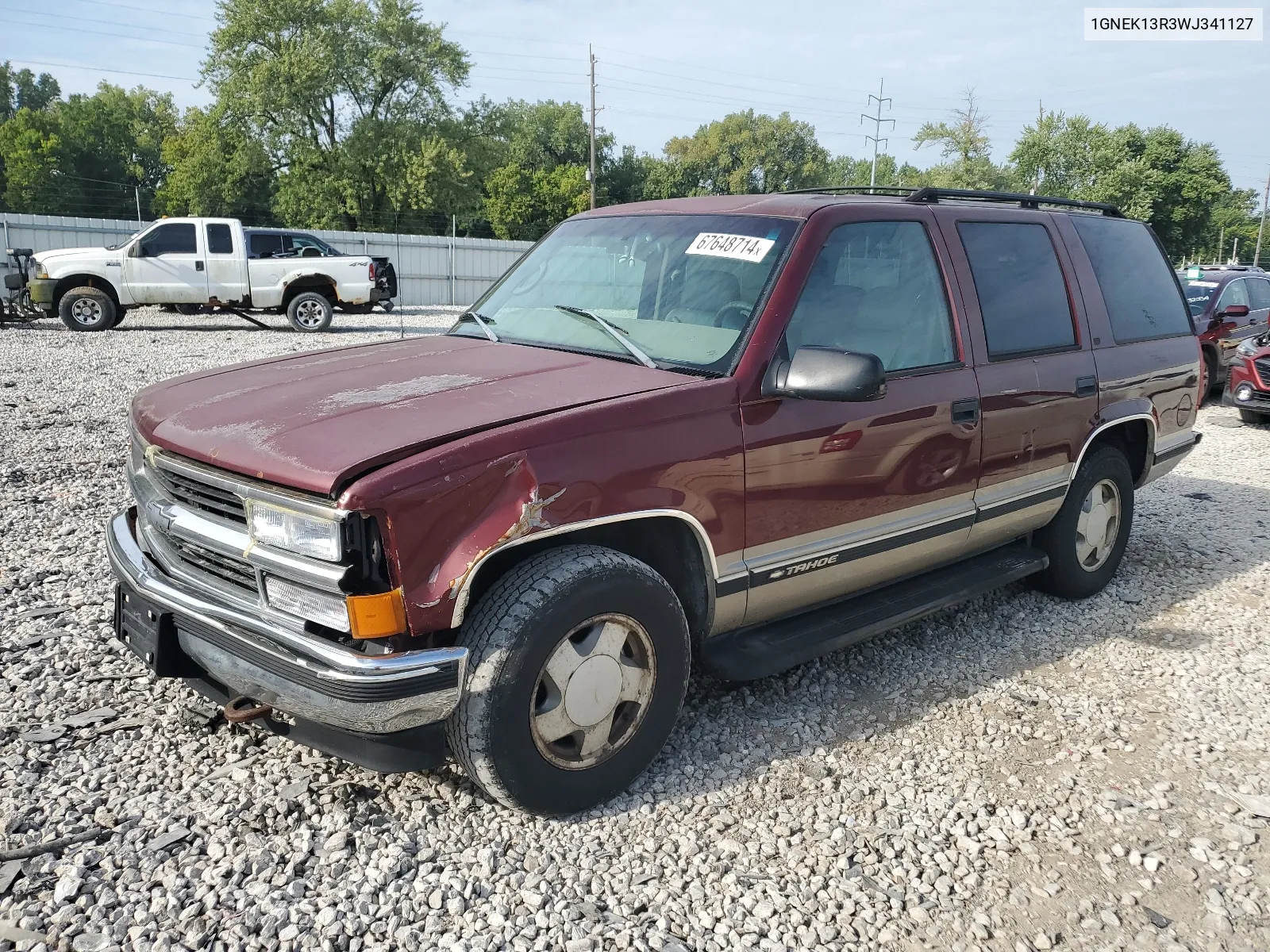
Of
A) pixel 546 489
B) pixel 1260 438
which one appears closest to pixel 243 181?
pixel 1260 438

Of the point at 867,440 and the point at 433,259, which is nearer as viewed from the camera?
the point at 867,440

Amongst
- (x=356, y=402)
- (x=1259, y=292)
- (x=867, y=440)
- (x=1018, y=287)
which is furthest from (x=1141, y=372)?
(x=1259, y=292)

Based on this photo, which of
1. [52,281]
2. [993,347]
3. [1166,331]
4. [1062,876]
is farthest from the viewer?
[52,281]

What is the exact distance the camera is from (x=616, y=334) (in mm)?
3467

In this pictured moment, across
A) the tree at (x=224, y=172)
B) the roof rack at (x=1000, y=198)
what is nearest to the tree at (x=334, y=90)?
the tree at (x=224, y=172)

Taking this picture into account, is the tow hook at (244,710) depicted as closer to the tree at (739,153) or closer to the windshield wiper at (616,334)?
the windshield wiper at (616,334)

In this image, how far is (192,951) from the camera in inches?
91.7

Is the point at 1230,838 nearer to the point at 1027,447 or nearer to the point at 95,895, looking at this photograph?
the point at 1027,447

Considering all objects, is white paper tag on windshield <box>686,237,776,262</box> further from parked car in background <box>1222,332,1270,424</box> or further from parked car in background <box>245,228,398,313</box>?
parked car in background <box>245,228,398,313</box>

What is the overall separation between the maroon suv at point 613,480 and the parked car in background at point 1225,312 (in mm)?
9167

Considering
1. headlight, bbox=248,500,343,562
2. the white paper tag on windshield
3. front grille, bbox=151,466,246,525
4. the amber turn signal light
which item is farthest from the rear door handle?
front grille, bbox=151,466,246,525

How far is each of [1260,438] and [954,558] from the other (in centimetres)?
815

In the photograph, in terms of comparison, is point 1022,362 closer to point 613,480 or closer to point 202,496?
point 613,480

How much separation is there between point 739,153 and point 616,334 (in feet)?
287
